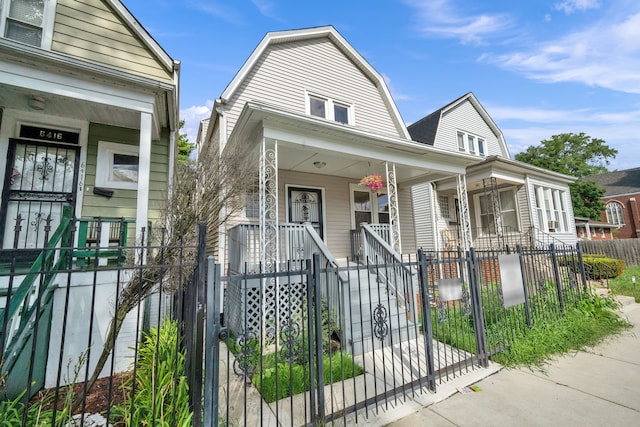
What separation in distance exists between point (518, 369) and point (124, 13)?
9.27m

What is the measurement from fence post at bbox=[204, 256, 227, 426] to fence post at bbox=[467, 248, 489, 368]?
348cm

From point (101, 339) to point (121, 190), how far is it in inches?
116

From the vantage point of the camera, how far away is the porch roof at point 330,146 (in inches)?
215

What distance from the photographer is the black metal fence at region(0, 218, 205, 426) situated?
1991mm

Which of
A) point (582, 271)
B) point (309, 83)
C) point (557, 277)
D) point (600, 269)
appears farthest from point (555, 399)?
point (600, 269)

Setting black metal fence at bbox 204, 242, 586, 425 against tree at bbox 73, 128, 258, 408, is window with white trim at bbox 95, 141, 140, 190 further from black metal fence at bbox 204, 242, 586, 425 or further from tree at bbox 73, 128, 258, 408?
black metal fence at bbox 204, 242, 586, 425

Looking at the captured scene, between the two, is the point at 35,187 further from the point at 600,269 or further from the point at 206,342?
the point at 600,269

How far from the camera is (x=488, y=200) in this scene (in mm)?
12914

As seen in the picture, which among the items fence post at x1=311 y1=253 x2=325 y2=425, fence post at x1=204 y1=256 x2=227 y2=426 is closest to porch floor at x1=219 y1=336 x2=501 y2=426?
fence post at x1=311 y1=253 x2=325 y2=425

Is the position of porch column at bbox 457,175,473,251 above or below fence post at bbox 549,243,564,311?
above

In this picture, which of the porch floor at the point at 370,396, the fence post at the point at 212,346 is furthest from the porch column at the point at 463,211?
the fence post at the point at 212,346

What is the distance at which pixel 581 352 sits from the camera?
13.5 ft

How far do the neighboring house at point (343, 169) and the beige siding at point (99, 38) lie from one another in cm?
216

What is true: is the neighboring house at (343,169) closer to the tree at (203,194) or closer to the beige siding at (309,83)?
the beige siding at (309,83)
